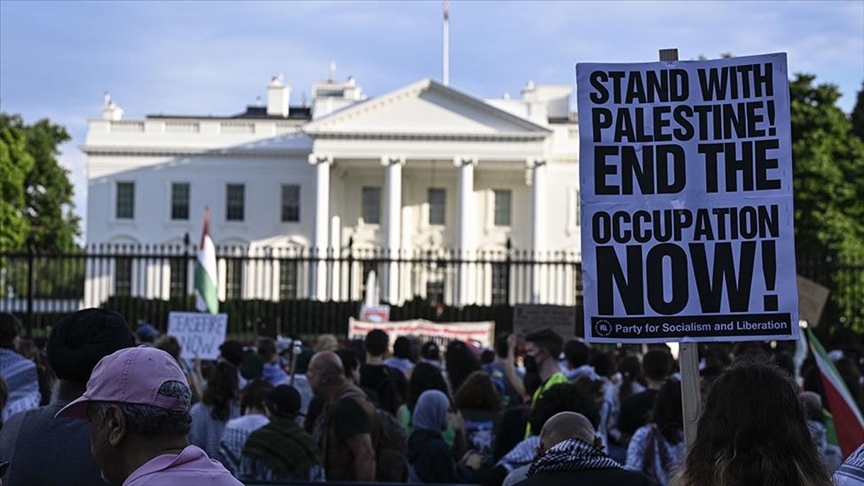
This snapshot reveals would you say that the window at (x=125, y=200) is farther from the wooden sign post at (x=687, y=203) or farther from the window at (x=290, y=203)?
the wooden sign post at (x=687, y=203)

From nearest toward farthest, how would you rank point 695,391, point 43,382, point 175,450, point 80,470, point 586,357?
point 175,450 < point 80,470 < point 695,391 < point 43,382 < point 586,357

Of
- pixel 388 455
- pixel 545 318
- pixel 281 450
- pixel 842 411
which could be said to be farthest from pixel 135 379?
pixel 545 318

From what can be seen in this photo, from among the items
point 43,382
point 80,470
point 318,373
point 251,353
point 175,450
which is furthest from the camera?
point 251,353

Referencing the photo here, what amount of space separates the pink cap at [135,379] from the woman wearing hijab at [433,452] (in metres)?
4.48

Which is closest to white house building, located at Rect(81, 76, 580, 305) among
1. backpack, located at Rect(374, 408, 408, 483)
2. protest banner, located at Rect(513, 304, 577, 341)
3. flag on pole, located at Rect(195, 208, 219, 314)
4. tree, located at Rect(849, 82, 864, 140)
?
tree, located at Rect(849, 82, 864, 140)

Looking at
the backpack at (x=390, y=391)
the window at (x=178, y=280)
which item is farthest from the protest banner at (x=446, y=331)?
the backpack at (x=390, y=391)

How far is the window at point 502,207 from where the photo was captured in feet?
182

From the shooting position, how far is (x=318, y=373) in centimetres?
702

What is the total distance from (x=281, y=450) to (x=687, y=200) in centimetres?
309

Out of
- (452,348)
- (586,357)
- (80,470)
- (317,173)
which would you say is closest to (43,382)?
(452,348)

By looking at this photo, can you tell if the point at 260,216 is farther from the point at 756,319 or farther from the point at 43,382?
the point at 756,319

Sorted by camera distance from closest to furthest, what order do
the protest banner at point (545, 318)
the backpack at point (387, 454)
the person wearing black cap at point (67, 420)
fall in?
the person wearing black cap at point (67, 420), the backpack at point (387, 454), the protest banner at point (545, 318)

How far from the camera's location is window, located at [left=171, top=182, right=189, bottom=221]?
56250 mm

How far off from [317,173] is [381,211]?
371 cm
